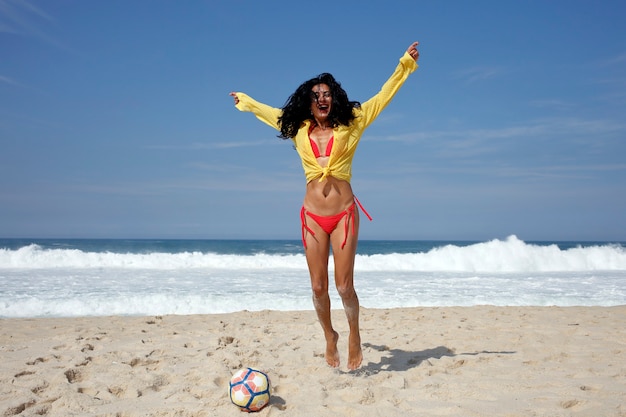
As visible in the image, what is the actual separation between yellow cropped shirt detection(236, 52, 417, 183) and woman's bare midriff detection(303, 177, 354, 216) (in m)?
0.06

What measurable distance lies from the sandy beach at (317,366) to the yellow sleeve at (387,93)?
2349 millimetres

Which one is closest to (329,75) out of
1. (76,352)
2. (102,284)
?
(76,352)

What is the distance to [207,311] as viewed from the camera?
9.66m

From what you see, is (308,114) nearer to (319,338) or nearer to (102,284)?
Result: (319,338)

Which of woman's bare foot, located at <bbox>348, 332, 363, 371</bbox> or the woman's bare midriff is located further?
woman's bare foot, located at <bbox>348, 332, 363, 371</bbox>

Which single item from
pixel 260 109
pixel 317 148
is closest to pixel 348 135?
pixel 317 148

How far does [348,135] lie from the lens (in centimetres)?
433

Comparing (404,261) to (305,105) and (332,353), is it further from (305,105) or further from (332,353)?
(305,105)

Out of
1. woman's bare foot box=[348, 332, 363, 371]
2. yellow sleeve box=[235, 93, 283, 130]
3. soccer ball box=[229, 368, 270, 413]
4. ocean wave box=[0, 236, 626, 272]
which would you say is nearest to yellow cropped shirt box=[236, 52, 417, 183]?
yellow sleeve box=[235, 93, 283, 130]

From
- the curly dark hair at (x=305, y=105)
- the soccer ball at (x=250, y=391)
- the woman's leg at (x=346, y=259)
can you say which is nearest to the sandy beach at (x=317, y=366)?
the soccer ball at (x=250, y=391)

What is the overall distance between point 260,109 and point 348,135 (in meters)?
0.97

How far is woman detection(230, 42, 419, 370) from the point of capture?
431 centimetres

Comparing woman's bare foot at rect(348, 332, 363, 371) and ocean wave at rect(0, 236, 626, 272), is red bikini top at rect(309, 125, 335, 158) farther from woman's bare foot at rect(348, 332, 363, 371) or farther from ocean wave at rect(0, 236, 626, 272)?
ocean wave at rect(0, 236, 626, 272)

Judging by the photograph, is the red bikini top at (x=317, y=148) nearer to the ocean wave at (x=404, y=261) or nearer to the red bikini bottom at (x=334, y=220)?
the red bikini bottom at (x=334, y=220)
